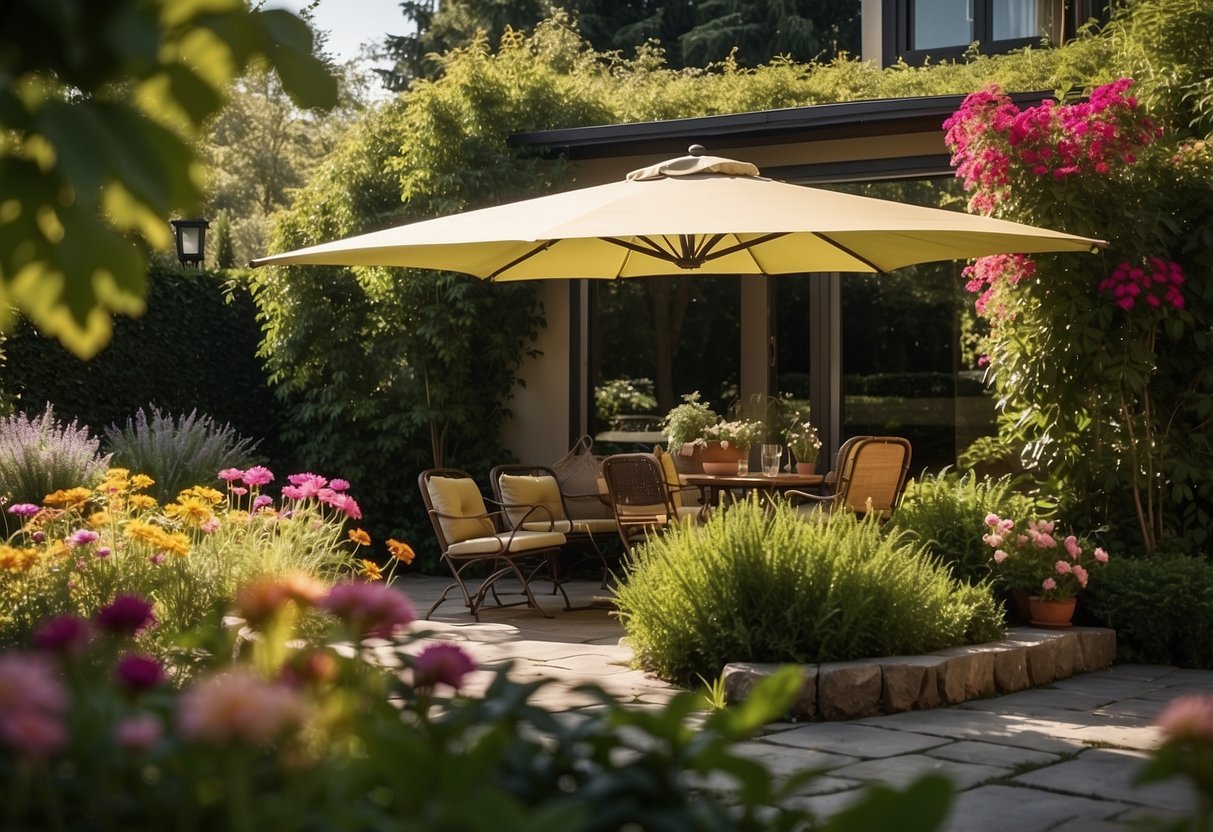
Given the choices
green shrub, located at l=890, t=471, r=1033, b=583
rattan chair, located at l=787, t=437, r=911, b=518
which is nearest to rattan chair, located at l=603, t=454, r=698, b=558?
rattan chair, located at l=787, t=437, r=911, b=518

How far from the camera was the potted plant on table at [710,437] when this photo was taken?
8445 millimetres

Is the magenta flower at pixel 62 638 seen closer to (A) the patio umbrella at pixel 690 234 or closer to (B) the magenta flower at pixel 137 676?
(B) the magenta flower at pixel 137 676

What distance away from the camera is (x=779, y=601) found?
5.21 meters

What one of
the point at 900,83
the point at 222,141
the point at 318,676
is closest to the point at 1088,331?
the point at 900,83

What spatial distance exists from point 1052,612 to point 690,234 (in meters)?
2.52

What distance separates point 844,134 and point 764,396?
6.52 feet

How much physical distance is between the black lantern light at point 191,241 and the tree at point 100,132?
1142cm

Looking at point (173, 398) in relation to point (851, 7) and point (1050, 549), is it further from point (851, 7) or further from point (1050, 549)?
point (851, 7)

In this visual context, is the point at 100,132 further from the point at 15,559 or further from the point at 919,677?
the point at 919,677

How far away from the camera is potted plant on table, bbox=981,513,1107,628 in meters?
6.34

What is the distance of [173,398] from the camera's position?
1077cm

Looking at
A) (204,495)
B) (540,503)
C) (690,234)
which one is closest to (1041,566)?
(690,234)

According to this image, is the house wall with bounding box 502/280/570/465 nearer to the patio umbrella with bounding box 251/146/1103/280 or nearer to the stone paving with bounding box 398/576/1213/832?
the patio umbrella with bounding box 251/146/1103/280

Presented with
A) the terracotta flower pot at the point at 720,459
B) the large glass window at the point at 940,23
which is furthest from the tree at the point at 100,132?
the large glass window at the point at 940,23
